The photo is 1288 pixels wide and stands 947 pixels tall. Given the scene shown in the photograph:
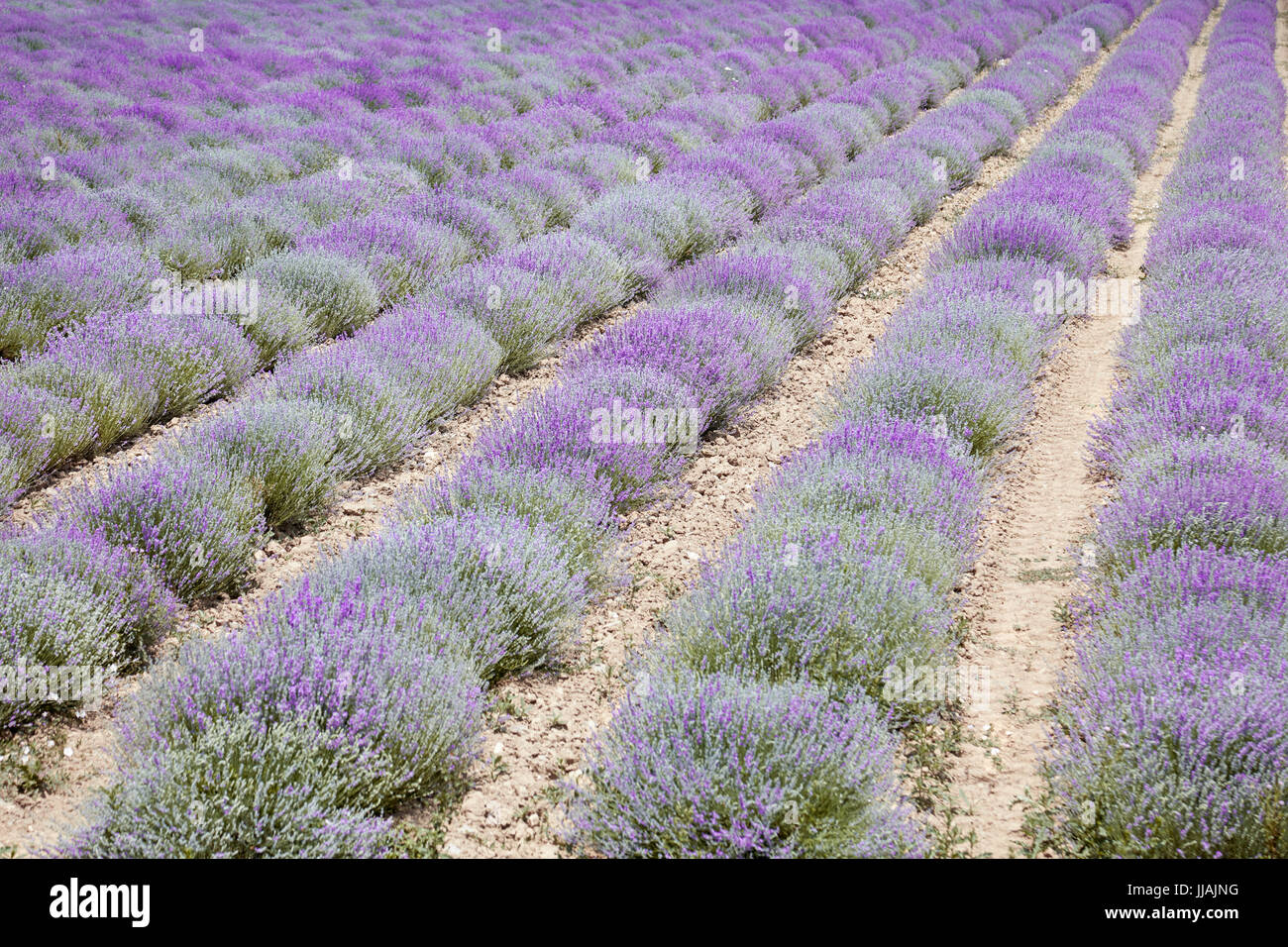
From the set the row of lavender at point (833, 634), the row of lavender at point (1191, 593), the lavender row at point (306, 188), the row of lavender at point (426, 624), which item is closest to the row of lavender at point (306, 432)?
the row of lavender at point (426, 624)

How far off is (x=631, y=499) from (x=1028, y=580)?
169cm

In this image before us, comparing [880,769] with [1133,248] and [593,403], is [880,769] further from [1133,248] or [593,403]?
[1133,248]

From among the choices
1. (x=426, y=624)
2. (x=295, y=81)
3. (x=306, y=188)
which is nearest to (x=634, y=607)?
(x=426, y=624)

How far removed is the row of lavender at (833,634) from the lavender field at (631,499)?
18 millimetres

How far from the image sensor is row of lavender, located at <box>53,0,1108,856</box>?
86.0 inches

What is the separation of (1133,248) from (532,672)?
6976 mm

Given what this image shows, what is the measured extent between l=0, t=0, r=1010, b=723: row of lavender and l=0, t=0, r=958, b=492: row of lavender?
0.21ft

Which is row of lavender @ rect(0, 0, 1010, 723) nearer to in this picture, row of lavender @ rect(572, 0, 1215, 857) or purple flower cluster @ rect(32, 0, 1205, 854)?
purple flower cluster @ rect(32, 0, 1205, 854)

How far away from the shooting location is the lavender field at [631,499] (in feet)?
7.64

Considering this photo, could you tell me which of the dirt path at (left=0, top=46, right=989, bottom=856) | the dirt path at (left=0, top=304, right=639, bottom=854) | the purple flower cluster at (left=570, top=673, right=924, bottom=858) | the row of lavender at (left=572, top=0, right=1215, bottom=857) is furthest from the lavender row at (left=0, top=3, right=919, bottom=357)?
the purple flower cluster at (left=570, top=673, right=924, bottom=858)

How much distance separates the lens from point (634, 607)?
11.6 feet

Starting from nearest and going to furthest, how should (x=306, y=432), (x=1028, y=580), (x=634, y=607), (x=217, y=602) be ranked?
(x=217, y=602) → (x=634, y=607) → (x=1028, y=580) → (x=306, y=432)

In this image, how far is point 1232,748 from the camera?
228 centimetres

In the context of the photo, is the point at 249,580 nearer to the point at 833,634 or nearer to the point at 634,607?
the point at 634,607
